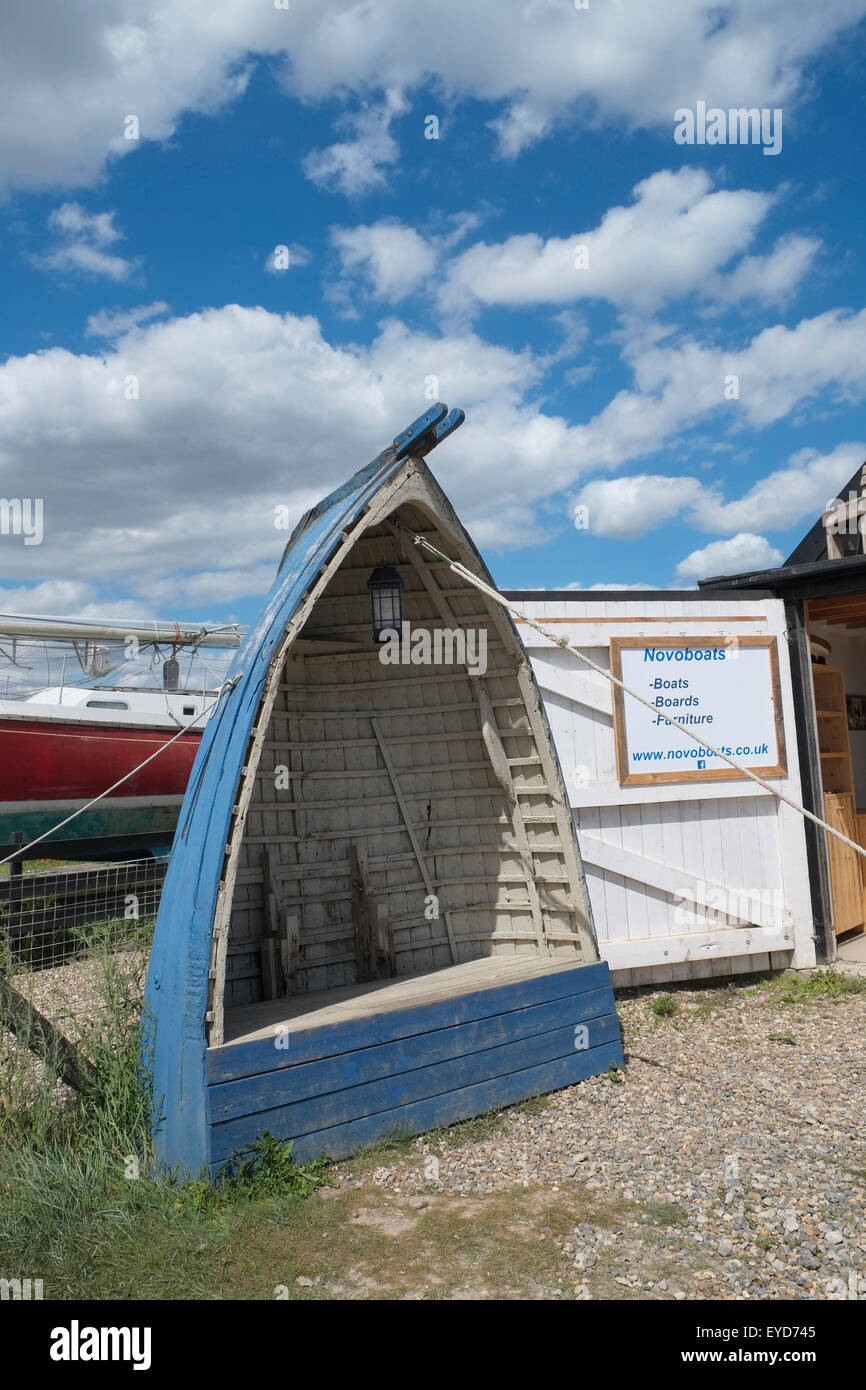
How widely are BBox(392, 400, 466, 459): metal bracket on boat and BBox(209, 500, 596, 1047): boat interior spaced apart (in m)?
0.62

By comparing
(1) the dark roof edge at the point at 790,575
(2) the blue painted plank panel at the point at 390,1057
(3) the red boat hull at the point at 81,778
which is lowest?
(2) the blue painted plank panel at the point at 390,1057

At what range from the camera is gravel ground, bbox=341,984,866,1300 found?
12.3 feet

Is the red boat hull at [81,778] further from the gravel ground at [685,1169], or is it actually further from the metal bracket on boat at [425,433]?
the metal bracket on boat at [425,433]

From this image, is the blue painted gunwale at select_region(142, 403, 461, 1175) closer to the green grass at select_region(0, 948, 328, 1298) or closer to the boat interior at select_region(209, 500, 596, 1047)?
the green grass at select_region(0, 948, 328, 1298)

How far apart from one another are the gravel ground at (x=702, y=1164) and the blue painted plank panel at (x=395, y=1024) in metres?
0.59

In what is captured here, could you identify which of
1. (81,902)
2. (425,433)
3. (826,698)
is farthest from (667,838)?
(81,902)

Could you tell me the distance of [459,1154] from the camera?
16.0ft

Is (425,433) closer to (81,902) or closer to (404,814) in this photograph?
(404,814)

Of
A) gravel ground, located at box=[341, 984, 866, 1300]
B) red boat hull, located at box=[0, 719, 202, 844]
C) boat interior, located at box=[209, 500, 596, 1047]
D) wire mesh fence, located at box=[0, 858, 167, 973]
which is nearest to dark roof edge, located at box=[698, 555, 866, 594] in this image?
boat interior, located at box=[209, 500, 596, 1047]

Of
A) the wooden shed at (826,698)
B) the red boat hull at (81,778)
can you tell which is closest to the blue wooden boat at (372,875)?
the wooden shed at (826,698)

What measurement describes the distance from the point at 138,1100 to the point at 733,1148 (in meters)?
3.13

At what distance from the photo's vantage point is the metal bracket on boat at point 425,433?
5.26m

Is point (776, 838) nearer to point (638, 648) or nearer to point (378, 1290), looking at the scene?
point (638, 648)
